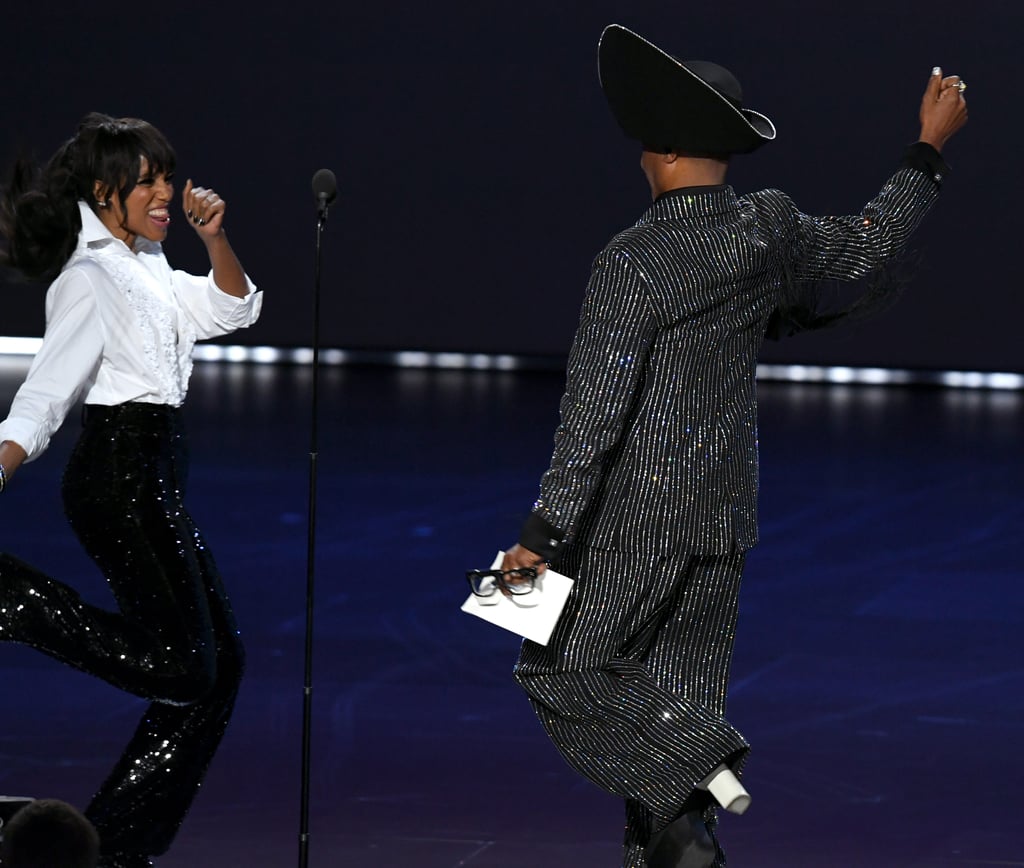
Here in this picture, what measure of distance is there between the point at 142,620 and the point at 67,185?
0.83m

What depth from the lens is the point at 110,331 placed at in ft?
9.75

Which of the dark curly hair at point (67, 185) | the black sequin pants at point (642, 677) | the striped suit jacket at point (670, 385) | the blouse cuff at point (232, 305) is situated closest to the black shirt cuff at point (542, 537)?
the striped suit jacket at point (670, 385)

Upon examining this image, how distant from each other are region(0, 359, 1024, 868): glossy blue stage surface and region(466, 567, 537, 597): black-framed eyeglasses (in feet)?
2.62

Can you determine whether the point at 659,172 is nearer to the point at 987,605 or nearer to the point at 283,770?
the point at 283,770

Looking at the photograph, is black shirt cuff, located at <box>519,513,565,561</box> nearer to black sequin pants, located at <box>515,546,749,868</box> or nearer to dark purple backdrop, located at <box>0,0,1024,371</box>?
black sequin pants, located at <box>515,546,749,868</box>

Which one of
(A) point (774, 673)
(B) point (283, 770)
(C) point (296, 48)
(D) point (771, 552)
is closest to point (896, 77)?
(C) point (296, 48)

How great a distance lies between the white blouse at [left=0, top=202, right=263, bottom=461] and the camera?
9.48ft

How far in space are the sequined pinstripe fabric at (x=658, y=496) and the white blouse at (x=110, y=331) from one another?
2.67ft

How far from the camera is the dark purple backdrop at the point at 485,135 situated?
1257cm

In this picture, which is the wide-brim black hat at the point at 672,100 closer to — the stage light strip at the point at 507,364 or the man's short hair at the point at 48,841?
the man's short hair at the point at 48,841

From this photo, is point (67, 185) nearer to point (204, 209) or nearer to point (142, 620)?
point (204, 209)

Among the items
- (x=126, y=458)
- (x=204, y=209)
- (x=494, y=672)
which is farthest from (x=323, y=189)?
(x=494, y=672)

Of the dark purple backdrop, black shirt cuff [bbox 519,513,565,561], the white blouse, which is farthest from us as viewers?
the dark purple backdrop

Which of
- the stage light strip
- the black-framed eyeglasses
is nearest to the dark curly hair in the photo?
the black-framed eyeglasses
